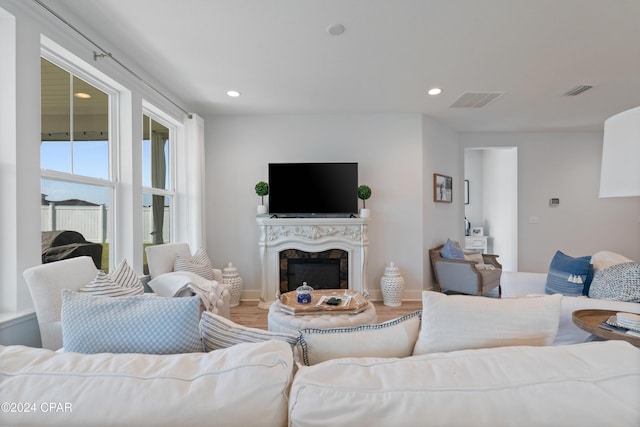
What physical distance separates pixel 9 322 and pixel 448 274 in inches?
168

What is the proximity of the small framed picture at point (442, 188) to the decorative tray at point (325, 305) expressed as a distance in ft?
8.16

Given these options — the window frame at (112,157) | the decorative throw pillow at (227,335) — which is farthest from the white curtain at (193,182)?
the decorative throw pillow at (227,335)

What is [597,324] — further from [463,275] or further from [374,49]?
[463,275]

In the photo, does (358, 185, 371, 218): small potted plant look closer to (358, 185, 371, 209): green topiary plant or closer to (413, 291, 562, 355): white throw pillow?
(358, 185, 371, 209): green topiary plant

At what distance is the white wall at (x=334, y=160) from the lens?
14.5 feet

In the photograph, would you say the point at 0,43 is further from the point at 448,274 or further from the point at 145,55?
the point at 448,274

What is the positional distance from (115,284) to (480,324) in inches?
77.5

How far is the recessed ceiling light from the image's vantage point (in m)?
2.29

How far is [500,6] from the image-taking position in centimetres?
206

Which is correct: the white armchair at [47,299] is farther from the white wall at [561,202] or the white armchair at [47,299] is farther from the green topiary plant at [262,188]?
the white wall at [561,202]

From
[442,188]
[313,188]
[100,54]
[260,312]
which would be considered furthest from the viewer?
[442,188]

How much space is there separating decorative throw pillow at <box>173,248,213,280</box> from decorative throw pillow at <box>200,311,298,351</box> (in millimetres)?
2082

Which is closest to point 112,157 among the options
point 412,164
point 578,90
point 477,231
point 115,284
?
point 115,284

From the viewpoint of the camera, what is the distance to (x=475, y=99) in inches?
148
